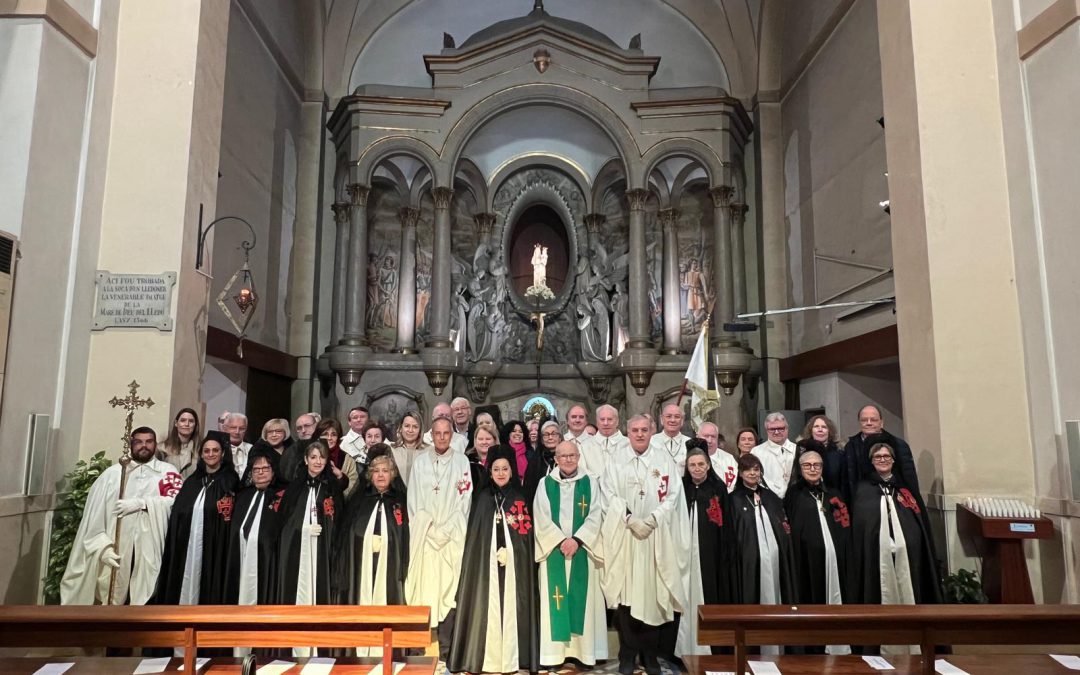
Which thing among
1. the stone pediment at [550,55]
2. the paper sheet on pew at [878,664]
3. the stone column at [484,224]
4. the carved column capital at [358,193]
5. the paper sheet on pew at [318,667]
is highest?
the stone pediment at [550,55]

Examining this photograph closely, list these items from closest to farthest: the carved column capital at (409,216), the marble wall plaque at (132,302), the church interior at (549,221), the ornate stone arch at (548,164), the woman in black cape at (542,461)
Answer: the woman in black cape at (542,461) → the church interior at (549,221) → the marble wall plaque at (132,302) → the carved column capital at (409,216) → the ornate stone arch at (548,164)

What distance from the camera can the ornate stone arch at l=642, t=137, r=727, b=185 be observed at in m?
12.1

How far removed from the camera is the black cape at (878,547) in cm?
477

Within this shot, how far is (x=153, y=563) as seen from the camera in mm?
4914

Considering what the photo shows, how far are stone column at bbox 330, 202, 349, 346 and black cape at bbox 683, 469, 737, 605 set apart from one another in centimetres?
838

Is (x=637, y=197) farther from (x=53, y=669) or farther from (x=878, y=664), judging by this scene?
(x=53, y=669)

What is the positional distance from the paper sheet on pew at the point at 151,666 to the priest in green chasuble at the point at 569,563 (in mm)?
2265

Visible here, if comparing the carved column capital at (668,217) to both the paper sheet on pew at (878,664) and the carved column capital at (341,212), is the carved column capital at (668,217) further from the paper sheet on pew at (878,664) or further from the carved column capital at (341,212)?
the paper sheet on pew at (878,664)

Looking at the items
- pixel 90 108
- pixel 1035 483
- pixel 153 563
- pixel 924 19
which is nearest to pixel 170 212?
pixel 90 108

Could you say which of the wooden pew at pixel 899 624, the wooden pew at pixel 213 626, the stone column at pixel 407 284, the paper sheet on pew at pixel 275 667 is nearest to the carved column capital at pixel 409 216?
the stone column at pixel 407 284

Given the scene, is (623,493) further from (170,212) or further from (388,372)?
(388,372)

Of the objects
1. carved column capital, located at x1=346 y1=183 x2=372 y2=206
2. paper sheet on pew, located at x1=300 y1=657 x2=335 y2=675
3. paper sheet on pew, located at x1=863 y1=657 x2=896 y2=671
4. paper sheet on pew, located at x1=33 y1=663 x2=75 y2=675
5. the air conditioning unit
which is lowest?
paper sheet on pew, located at x1=300 y1=657 x2=335 y2=675

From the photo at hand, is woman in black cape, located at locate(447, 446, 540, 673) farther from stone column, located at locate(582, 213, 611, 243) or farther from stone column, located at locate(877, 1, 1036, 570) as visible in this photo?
stone column, located at locate(582, 213, 611, 243)

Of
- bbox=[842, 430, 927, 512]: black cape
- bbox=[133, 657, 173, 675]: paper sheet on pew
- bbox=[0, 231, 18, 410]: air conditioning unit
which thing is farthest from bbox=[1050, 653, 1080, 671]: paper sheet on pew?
bbox=[0, 231, 18, 410]: air conditioning unit
